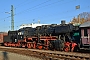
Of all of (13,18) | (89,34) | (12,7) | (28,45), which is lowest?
(28,45)

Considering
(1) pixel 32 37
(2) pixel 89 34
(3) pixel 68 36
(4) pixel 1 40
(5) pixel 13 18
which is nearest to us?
(2) pixel 89 34

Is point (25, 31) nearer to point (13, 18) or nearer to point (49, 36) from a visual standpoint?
point (49, 36)

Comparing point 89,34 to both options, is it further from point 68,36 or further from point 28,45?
point 28,45

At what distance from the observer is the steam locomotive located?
20109 mm

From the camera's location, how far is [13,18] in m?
43.9

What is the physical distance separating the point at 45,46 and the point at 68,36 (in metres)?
4.61

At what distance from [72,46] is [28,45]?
972 centimetres

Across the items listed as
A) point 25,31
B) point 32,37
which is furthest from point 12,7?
point 32,37

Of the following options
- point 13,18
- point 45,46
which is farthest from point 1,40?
point 45,46

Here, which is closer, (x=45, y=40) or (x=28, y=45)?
(x=45, y=40)

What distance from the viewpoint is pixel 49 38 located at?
23.1 meters

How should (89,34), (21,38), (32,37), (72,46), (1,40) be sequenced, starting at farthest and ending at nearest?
(1,40) < (21,38) < (32,37) < (72,46) < (89,34)

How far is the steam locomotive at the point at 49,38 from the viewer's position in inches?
792

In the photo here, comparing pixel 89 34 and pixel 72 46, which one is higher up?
pixel 89 34
